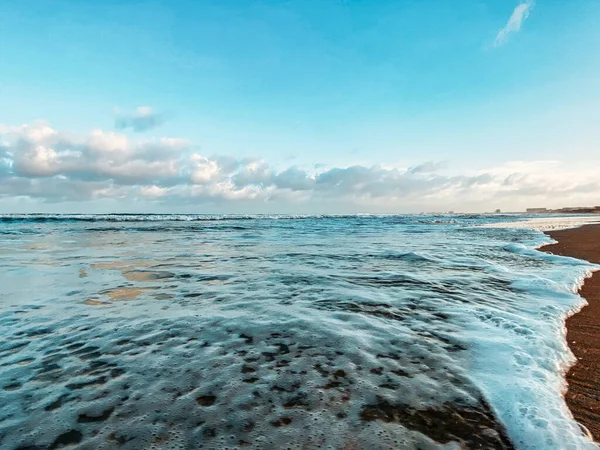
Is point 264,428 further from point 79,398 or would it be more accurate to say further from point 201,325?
point 201,325

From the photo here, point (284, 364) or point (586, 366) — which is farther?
point (586, 366)

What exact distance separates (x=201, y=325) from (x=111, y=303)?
6.27ft

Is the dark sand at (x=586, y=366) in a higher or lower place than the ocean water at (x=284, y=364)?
lower

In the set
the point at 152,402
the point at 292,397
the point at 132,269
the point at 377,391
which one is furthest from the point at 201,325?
the point at 132,269

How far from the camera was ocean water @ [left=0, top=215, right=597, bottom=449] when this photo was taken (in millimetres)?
2178

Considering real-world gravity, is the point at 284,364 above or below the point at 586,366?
above

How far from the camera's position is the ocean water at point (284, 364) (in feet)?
7.14

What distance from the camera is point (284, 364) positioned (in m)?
3.07

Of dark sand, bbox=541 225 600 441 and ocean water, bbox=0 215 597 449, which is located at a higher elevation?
ocean water, bbox=0 215 597 449

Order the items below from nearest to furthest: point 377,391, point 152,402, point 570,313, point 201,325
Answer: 1. point 152,402
2. point 377,391
3. point 201,325
4. point 570,313

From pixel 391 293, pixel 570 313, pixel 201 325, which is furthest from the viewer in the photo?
pixel 391 293

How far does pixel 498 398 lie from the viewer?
2.69 metres

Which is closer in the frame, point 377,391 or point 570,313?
point 377,391

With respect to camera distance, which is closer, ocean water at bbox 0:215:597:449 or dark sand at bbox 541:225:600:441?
ocean water at bbox 0:215:597:449
